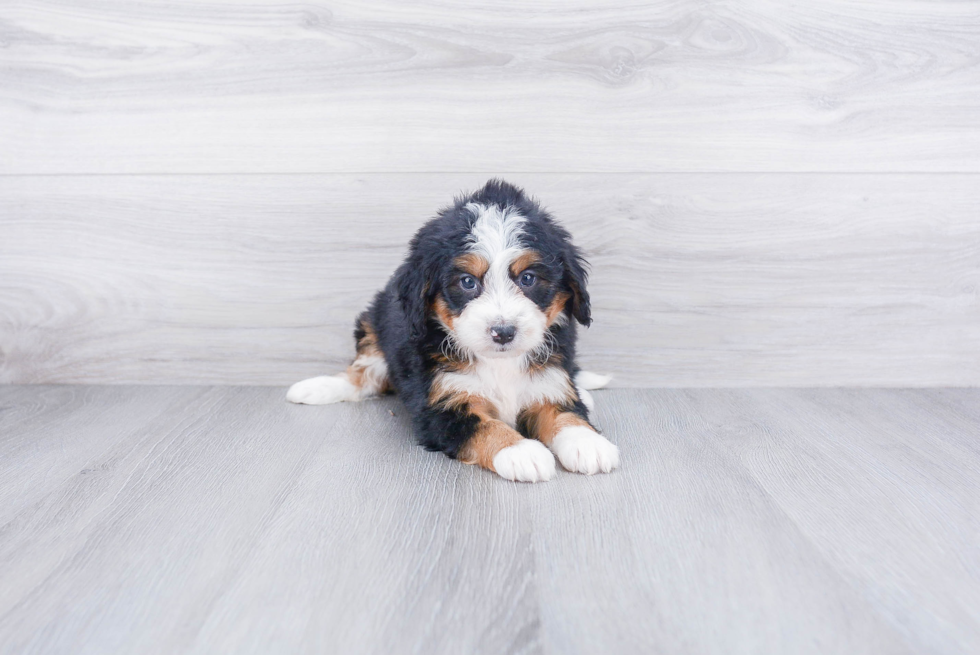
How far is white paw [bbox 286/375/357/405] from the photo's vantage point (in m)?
2.39

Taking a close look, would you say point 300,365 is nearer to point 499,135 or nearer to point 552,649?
point 499,135

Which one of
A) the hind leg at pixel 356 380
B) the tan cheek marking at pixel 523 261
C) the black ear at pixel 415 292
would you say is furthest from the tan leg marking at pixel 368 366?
the tan cheek marking at pixel 523 261

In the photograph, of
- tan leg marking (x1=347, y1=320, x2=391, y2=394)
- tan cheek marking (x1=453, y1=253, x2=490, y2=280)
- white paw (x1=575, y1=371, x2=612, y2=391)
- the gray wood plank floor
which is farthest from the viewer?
white paw (x1=575, y1=371, x2=612, y2=391)

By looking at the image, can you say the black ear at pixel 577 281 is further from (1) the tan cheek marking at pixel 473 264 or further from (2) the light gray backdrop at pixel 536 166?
(2) the light gray backdrop at pixel 536 166

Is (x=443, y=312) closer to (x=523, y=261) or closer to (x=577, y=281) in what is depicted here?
(x=523, y=261)

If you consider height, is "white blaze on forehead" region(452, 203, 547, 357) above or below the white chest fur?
above

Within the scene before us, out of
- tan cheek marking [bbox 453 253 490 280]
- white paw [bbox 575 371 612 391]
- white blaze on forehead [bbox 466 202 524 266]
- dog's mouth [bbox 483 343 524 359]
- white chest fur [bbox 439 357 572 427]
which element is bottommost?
white paw [bbox 575 371 612 391]

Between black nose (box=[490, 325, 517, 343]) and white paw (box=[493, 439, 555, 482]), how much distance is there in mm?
→ 267

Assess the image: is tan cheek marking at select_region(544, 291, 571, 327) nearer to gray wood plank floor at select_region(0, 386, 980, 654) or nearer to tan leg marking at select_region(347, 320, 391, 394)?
gray wood plank floor at select_region(0, 386, 980, 654)

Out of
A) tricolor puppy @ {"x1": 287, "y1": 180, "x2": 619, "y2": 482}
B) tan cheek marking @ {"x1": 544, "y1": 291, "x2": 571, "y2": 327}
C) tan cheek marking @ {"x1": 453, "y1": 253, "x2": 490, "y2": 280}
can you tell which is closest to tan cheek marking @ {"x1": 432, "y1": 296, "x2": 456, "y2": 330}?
tricolor puppy @ {"x1": 287, "y1": 180, "x2": 619, "y2": 482}

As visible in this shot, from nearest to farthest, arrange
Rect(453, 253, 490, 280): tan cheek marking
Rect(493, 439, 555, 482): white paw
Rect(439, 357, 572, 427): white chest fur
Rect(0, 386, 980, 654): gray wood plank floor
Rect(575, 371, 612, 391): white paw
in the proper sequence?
Rect(0, 386, 980, 654): gray wood plank floor < Rect(493, 439, 555, 482): white paw < Rect(453, 253, 490, 280): tan cheek marking < Rect(439, 357, 572, 427): white chest fur < Rect(575, 371, 612, 391): white paw

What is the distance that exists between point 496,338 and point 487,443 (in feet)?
0.88

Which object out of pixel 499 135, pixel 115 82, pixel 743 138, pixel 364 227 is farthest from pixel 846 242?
pixel 115 82

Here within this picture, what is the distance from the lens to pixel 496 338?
1.72 metres
